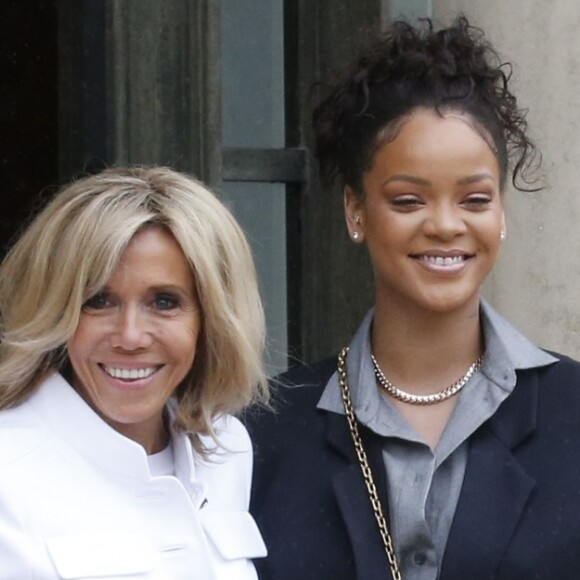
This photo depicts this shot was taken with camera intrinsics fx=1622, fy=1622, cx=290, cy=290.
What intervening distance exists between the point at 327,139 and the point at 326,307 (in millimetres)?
1695

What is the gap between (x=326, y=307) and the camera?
5.12m

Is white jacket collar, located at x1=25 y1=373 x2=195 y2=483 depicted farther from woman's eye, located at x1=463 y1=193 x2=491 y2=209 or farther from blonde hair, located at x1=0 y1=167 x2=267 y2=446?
woman's eye, located at x1=463 y1=193 x2=491 y2=209

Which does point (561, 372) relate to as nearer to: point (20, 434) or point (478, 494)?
point (478, 494)

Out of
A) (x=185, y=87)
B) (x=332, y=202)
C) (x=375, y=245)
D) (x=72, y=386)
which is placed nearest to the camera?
(x=72, y=386)

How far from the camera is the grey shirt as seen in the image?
3162 millimetres

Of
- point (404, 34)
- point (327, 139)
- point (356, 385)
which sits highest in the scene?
point (404, 34)

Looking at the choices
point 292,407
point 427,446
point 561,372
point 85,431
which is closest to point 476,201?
point 561,372

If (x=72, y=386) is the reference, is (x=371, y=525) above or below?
below

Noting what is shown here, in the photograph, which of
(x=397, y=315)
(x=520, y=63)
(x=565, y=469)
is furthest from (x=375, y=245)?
(x=520, y=63)

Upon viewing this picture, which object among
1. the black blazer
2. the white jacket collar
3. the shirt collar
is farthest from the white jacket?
the shirt collar

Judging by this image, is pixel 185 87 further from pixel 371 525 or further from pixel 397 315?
pixel 371 525

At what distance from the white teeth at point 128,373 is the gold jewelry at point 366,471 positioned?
50 centimetres

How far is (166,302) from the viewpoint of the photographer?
3080 millimetres

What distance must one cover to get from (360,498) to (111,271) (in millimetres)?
723
